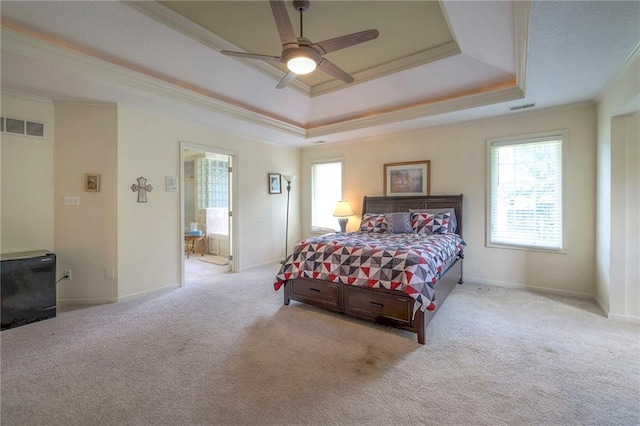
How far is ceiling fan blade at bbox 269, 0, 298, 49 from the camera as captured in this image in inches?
71.6

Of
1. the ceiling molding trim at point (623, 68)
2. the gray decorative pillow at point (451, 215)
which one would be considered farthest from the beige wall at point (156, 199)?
the ceiling molding trim at point (623, 68)

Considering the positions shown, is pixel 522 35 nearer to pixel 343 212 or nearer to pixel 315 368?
pixel 315 368

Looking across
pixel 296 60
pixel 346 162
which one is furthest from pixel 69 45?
pixel 346 162

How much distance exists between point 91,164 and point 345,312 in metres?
3.52

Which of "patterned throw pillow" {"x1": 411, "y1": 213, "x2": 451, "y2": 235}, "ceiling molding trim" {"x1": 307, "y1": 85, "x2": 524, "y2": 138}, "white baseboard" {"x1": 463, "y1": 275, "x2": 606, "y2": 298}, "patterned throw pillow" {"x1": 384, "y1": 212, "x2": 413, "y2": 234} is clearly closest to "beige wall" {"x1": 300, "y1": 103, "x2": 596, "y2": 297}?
"white baseboard" {"x1": 463, "y1": 275, "x2": 606, "y2": 298}

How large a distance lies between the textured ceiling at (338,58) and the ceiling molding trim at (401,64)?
0.01 m

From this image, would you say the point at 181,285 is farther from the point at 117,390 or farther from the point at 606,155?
the point at 606,155

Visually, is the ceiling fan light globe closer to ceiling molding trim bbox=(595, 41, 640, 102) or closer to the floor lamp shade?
ceiling molding trim bbox=(595, 41, 640, 102)

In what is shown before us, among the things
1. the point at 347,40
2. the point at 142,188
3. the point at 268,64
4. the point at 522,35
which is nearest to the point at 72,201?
the point at 142,188

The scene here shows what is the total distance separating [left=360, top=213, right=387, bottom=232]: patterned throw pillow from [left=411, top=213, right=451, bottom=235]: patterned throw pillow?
453 mm

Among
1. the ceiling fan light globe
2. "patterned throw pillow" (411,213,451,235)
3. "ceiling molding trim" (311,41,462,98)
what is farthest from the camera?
"patterned throw pillow" (411,213,451,235)

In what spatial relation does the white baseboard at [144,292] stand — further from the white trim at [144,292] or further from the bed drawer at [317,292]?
the bed drawer at [317,292]

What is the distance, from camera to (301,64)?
2.39 metres

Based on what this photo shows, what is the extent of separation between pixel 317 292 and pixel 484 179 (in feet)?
9.93
